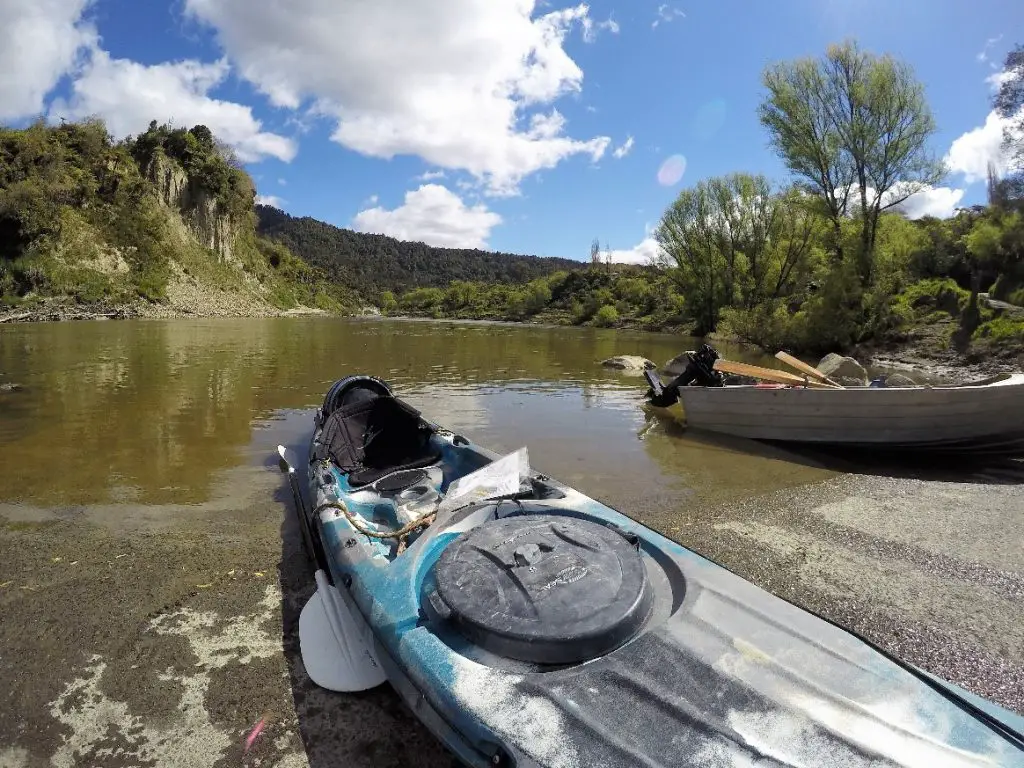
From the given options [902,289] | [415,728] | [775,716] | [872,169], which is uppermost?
[872,169]

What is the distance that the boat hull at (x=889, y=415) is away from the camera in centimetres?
747

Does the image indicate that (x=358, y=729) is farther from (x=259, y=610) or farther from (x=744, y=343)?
(x=744, y=343)

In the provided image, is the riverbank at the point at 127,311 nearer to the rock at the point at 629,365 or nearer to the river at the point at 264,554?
the river at the point at 264,554

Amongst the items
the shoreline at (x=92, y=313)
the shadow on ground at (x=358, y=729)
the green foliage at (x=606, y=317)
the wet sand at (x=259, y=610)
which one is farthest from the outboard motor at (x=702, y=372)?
the green foliage at (x=606, y=317)

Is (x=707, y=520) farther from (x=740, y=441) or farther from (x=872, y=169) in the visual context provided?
(x=872, y=169)

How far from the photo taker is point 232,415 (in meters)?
10.5

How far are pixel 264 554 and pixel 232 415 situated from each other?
661 cm

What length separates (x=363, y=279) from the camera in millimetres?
156750

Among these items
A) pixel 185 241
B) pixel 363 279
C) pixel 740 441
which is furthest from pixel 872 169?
pixel 363 279

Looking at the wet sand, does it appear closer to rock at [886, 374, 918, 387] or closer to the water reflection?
the water reflection

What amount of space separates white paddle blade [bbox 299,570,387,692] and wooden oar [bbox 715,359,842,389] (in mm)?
8017

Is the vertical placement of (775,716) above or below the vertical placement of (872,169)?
below

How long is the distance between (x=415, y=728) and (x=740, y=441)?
799cm

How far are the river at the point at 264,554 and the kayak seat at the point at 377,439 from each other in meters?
0.85
